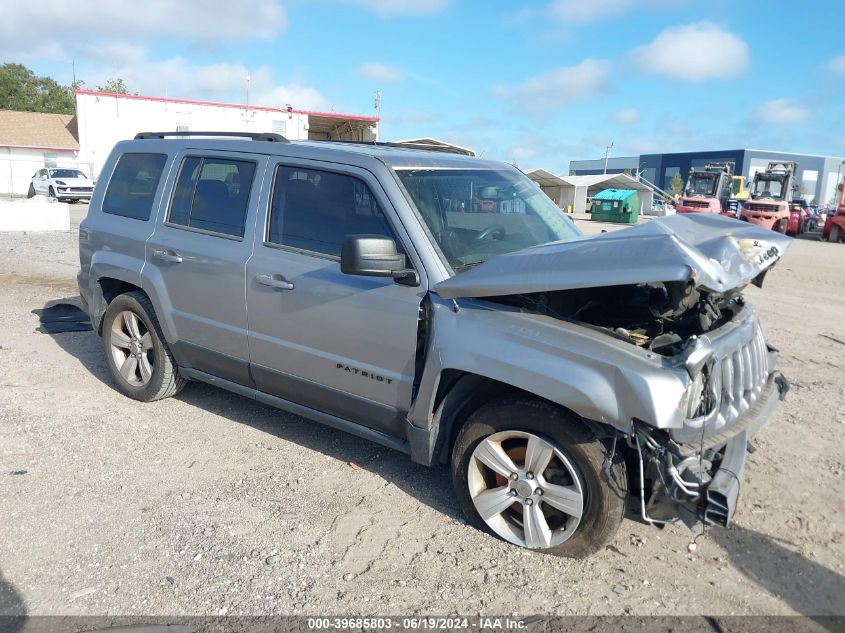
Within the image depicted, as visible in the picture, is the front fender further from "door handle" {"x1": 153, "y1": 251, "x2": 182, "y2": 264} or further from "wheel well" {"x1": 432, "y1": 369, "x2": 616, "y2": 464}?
"door handle" {"x1": 153, "y1": 251, "x2": 182, "y2": 264}

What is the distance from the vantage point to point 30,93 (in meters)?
67.6

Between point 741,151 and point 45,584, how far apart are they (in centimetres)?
9258

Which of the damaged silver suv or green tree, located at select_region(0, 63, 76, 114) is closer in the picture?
the damaged silver suv

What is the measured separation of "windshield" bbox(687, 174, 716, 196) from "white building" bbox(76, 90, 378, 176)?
1814cm

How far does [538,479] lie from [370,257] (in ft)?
4.55

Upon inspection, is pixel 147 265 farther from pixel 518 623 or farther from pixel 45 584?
pixel 518 623

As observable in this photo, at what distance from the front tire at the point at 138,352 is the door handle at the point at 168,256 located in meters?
0.45

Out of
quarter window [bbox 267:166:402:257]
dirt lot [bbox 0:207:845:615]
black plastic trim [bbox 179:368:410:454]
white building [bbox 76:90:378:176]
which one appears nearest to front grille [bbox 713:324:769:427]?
dirt lot [bbox 0:207:845:615]

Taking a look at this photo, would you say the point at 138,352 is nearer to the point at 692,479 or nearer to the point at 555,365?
the point at 555,365

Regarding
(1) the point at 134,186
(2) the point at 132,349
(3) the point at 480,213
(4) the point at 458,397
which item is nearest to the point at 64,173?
(1) the point at 134,186

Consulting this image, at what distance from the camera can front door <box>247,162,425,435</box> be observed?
3703mm

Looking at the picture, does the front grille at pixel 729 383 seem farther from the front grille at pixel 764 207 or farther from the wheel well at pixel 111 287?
the front grille at pixel 764 207

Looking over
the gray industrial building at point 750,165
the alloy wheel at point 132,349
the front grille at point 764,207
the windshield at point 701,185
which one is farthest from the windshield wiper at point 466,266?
the gray industrial building at point 750,165

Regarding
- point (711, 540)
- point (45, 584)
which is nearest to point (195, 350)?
point (45, 584)
